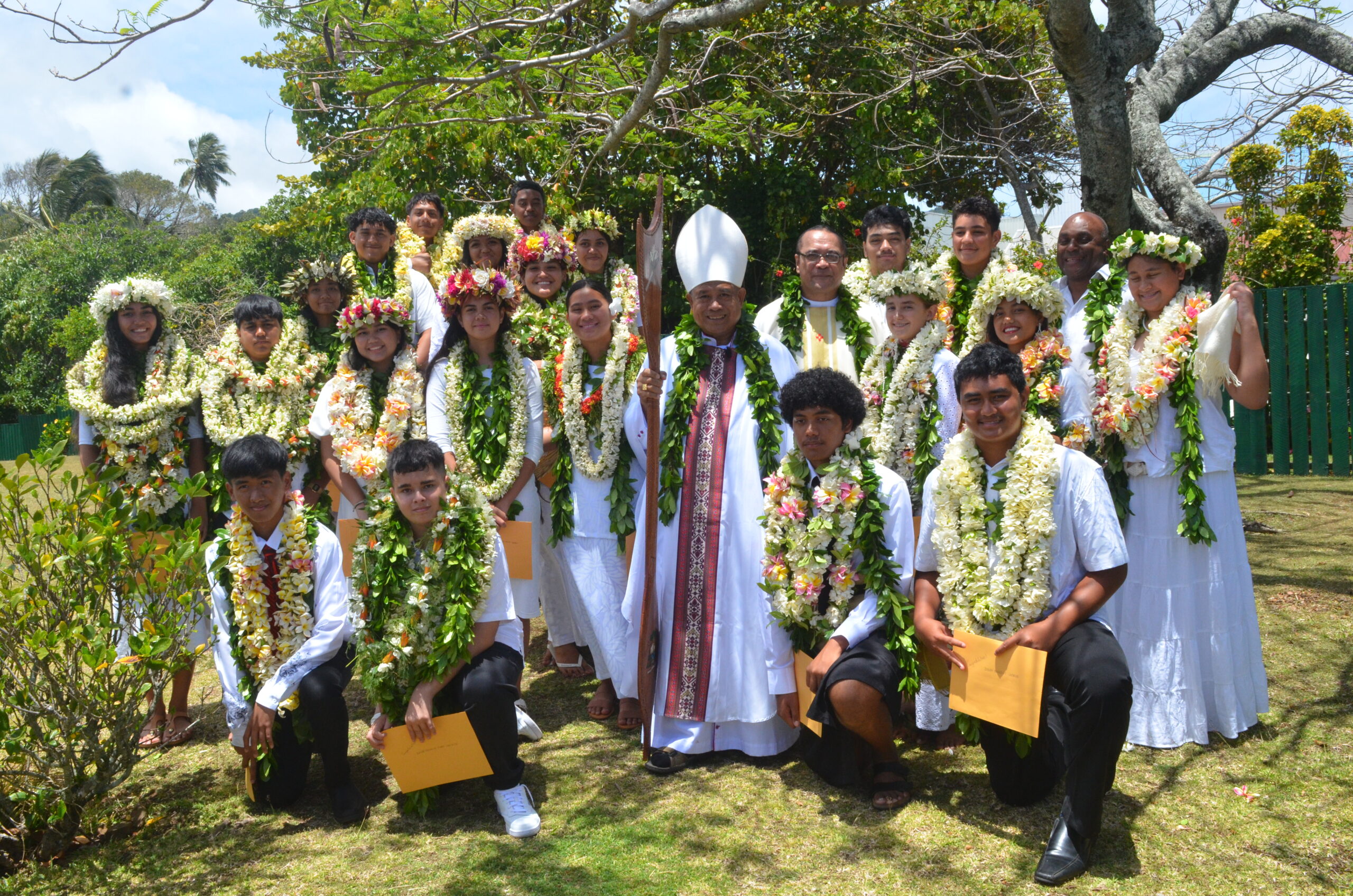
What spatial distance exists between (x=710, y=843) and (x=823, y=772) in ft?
2.23

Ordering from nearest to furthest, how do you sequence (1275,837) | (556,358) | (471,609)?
(1275,837), (471,609), (556,358)

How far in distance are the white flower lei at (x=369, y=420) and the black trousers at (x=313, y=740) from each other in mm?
1162

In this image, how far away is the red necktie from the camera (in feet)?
13.4

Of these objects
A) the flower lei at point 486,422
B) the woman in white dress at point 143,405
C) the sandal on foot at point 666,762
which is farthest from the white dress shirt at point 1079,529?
the woman in white dress at point 143,405

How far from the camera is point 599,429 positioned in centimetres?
502

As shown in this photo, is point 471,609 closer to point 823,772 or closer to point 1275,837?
point 823,772

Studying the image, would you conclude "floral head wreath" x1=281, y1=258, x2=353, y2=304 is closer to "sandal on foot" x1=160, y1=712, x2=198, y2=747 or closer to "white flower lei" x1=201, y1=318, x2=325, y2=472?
"white flower lei" x1=201, y1=318, x2=325, y2=472

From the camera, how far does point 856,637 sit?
12.9 feet

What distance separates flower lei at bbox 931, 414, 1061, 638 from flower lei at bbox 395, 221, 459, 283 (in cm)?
366

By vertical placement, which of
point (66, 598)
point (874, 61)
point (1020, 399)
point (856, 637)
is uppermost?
point (874, 61)

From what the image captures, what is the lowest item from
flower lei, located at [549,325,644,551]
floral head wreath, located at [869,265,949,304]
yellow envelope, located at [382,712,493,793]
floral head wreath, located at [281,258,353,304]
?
yellow envelope, located at [382,712,493,793]

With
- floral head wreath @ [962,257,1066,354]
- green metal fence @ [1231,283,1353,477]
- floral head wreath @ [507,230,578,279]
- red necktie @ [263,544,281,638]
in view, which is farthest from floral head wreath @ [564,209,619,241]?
green metal fence @ [1231,283,1353,477]

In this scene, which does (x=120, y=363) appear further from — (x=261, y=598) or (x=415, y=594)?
(x=415, y=594)

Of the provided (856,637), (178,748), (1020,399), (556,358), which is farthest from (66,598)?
(1020,399)
